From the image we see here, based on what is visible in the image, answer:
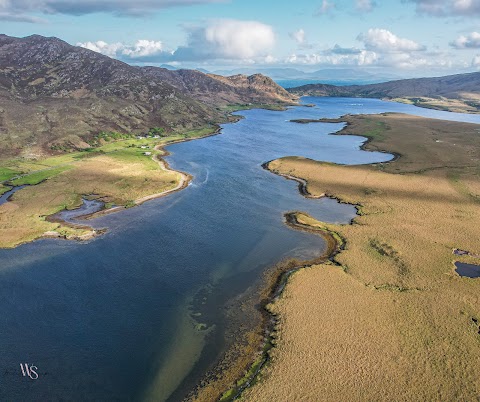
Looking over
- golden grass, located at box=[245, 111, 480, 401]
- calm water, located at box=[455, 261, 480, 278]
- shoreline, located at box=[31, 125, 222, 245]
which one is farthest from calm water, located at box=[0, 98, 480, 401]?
calm water, located at box=[455, 261, 480, 278]

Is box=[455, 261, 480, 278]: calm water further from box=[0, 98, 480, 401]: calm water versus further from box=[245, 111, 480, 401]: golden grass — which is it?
box=[0, 98, 480, 401]: calm water

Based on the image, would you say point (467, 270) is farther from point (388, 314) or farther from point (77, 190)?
point (77, 190)

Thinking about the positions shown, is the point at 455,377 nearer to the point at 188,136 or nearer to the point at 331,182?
the point at 331,182

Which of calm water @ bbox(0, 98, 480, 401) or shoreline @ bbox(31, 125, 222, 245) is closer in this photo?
calm water @ bbox(0, 98, 480, 401)

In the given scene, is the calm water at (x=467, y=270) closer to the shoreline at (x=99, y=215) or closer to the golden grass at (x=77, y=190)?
the shoreline at (x=99, y=215)

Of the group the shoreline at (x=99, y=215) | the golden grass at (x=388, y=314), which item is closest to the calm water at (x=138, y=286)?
the shoreline at (x=99, y=215)

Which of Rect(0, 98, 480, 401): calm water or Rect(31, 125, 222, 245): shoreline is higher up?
Rect(31, 125, 222, 245): shoreline
